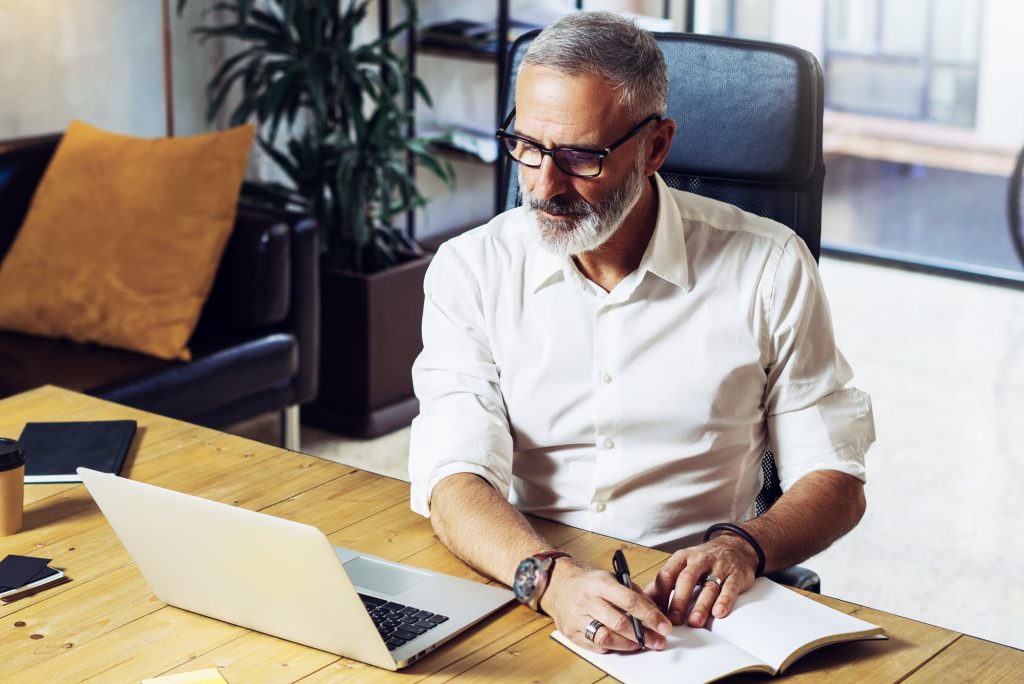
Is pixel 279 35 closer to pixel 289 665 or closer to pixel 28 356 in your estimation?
pixel 28 356

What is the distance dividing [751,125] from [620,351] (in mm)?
364

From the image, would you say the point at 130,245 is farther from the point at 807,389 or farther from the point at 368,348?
the point at 807,389

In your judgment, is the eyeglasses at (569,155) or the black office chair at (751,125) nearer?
the eyeglasses at (569,155)

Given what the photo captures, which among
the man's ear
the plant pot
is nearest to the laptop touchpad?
the man's ear

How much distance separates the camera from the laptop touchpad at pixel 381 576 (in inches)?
54.3

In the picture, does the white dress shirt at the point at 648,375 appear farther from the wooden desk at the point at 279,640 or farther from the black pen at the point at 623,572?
the black pen at the point at 623,572

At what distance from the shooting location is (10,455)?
1527 mm

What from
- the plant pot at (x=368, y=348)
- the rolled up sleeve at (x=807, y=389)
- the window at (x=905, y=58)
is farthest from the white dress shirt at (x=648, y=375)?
the window at (x=905, y=58)

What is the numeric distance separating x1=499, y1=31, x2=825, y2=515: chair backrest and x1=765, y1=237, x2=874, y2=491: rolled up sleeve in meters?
0.14

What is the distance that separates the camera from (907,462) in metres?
3.33

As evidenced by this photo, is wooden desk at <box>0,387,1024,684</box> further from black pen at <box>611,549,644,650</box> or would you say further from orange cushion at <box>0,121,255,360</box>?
orange cushion at <box>0,121,255,360</box>

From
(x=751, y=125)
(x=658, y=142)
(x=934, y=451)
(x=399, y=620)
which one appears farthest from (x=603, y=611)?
(x=934, y=451)

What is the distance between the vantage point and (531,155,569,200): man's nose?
154 centimetres

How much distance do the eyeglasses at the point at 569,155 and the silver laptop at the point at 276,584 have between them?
0.49 metres
